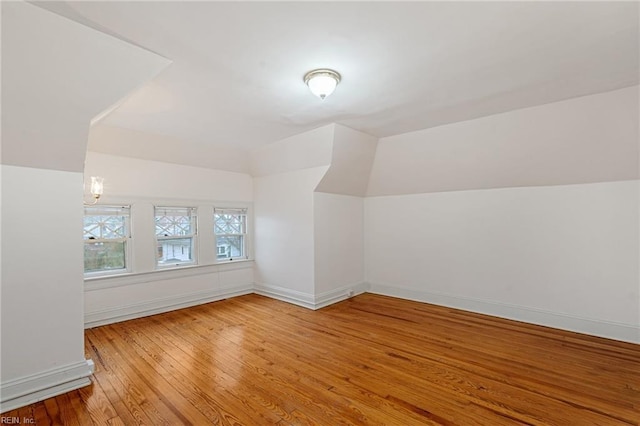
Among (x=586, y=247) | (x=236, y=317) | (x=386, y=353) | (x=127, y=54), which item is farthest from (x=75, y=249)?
(x=586, y=247)

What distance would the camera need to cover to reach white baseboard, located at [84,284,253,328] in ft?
12.5

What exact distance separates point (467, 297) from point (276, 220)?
11.0ft

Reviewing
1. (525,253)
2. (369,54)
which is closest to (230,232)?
(369,54)

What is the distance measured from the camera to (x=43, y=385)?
89.9 inches

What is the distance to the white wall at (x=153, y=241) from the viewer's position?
3912 millimetres

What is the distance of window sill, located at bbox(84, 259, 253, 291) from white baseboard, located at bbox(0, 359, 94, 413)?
5.31 ft

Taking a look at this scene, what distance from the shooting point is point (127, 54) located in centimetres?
215

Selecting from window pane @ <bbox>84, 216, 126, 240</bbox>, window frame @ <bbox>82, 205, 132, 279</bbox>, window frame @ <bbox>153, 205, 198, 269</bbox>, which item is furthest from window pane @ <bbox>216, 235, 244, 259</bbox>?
window pane @ <bbox>84, 216, 126, 240</bbox>

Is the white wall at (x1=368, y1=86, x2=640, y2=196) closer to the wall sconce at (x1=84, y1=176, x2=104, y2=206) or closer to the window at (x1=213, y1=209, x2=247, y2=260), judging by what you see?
the window at (x1=213, y1=209, x2=247, y2=260)

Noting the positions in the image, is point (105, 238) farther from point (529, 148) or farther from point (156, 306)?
point (529, 148)

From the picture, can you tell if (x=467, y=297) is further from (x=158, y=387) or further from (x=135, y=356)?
(x=135, y=356)

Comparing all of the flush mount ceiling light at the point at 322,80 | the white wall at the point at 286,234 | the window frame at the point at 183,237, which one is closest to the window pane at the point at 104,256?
the window frame at the point at 183,237

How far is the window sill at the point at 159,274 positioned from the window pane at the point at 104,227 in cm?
56

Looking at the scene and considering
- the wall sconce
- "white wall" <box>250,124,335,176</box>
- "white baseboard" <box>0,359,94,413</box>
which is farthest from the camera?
"white wall" <box>250,124,335,176</box>
